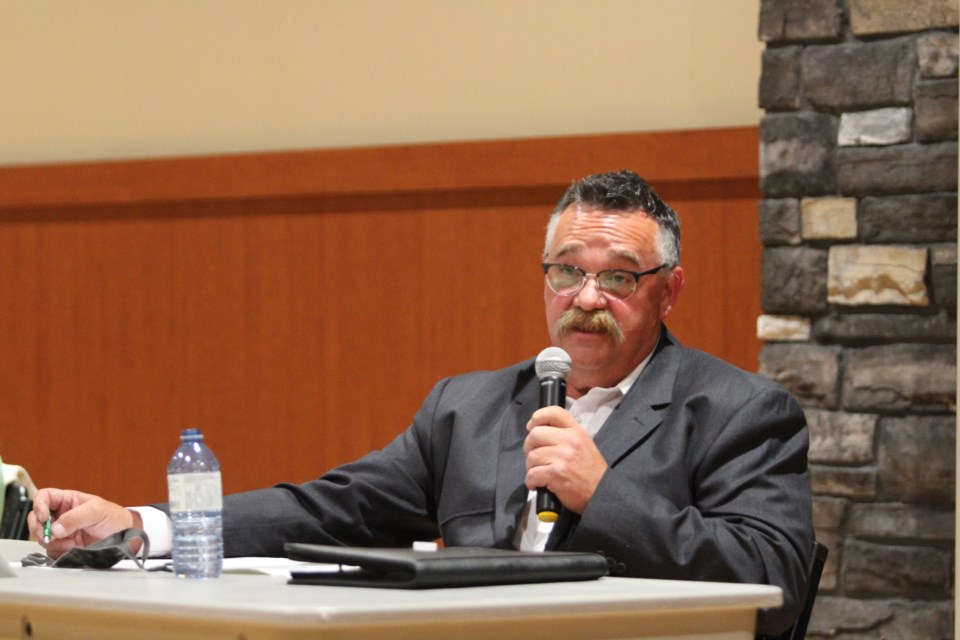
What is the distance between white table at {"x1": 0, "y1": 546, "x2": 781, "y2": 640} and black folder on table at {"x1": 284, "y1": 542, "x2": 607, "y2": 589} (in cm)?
2

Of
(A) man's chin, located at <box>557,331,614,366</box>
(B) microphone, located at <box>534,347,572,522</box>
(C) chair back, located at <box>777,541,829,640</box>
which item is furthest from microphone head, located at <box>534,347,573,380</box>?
(C) chair back, located at <box>777,541,829,640</box>

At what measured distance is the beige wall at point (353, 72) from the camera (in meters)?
4.68

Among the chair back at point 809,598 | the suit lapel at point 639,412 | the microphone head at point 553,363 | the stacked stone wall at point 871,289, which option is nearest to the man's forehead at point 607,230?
the suit lapel at point 639,412

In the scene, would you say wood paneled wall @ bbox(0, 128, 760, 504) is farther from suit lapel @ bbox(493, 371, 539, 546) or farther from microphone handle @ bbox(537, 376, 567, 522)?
microphone handle @ bbox(537, 376, 567, 522)

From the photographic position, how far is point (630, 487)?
87.7 inches

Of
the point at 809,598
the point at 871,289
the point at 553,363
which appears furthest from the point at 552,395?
the point at 871,289

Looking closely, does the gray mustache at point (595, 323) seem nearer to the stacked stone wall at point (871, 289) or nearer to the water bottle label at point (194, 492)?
the water bottle label at point (194, 492)

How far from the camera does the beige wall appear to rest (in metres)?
4.68

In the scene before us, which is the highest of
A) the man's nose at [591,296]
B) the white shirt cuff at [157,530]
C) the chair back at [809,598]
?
the man's nose at [591,296]

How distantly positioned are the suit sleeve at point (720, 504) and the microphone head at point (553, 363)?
0.22 m

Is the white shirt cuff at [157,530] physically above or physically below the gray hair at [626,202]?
below

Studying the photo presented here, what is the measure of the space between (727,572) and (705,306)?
2.55 metres

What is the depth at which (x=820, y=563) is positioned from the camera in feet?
7.86

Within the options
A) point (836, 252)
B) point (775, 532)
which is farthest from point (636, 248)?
point (836, 252)
